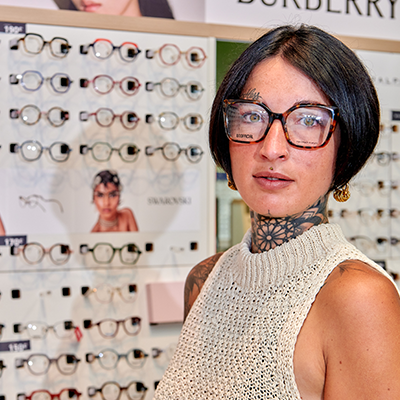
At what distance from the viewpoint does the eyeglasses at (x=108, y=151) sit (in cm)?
193

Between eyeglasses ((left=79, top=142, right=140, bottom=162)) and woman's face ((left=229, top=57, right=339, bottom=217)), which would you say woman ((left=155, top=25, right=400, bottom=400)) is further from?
eyeglasses ((left=79, top=142, right=140, bottom=162))

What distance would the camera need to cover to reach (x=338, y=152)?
1006mm

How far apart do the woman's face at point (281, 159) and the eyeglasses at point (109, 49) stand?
107 cm

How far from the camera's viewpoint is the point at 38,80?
1.89 meters

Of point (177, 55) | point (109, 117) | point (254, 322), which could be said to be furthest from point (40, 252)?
point (254, 322)

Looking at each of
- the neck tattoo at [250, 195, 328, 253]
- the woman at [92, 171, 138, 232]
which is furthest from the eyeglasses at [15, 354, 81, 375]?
the neck tattoo at [250, 195, 328, 253]

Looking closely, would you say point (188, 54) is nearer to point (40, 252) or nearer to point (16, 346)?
point (40, 252)

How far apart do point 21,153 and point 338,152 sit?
132cm

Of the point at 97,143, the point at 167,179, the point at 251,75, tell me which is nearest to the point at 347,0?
the point at 167,179

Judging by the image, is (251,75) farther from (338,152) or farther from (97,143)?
(97,143)

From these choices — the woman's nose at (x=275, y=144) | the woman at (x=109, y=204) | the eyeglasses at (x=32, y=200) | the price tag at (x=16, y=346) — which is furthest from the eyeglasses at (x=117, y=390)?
the woman's nose at (x=275, y=144)

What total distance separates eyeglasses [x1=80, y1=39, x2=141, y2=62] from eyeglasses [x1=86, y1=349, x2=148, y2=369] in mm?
1200

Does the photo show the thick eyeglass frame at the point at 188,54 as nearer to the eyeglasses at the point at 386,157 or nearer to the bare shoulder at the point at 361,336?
the eyeglasses at the point at 386,157

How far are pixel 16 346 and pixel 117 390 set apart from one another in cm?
44
